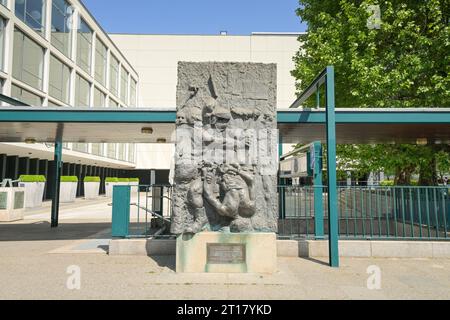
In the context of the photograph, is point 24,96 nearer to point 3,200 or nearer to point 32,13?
point 32,13

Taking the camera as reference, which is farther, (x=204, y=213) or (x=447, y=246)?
(x=447, y=246)

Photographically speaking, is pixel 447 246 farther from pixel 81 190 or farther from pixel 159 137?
pixel 81 190

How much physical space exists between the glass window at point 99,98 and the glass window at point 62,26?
18.4ft

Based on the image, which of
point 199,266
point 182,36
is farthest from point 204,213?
point 182,36

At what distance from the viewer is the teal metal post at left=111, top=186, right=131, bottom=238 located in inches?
279

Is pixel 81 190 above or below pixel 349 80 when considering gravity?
below

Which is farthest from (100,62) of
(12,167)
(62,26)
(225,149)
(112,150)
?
(225,149)

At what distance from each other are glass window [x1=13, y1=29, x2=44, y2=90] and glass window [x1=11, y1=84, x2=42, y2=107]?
0.57 metres

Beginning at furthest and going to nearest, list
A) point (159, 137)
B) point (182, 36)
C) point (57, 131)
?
1. point (182, 36)
2. point (159, 137)
3. point (57, 131)

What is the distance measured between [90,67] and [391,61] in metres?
25.4

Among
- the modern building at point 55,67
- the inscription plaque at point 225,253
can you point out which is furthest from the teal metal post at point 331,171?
the modern building at point 55,67

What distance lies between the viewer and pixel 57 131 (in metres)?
9.20

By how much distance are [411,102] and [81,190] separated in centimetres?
2912
